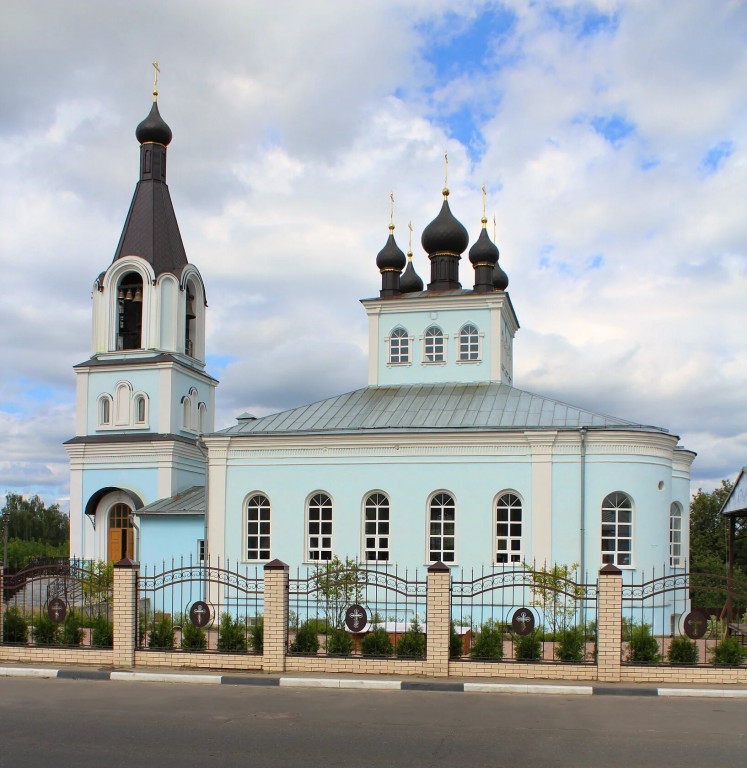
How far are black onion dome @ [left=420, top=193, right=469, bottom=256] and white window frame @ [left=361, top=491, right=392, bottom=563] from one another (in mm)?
7163

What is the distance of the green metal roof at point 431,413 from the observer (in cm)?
1895

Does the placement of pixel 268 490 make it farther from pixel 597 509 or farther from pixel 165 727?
pixel 165 727

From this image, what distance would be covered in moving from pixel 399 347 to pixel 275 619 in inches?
436

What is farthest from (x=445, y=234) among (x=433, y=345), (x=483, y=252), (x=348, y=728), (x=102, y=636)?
(x=348, y=728)

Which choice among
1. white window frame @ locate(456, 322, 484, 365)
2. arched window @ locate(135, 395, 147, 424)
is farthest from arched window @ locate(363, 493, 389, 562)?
arched window @ locate(135, 395, 147, 424)

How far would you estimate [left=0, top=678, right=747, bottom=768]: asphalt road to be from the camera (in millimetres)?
7793

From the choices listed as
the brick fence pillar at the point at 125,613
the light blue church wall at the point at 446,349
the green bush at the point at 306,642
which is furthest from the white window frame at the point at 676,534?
the brick fence pillar at the point at 125,613

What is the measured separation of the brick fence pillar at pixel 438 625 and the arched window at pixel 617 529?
23.1 ft

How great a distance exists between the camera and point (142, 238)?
24.9 meters

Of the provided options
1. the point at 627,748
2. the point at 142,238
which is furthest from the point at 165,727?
the point at 142,238

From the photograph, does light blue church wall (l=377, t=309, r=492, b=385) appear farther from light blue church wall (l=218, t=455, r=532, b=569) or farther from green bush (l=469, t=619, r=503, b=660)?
green bush (l=469, t=619, r=503, b=660)

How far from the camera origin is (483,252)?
2309cm

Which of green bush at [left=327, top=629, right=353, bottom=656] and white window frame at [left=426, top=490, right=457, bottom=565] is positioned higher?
white window frame at [left=426, top=490, right=457, bottom=565]

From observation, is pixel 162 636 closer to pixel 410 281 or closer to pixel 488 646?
pixel 488 646
